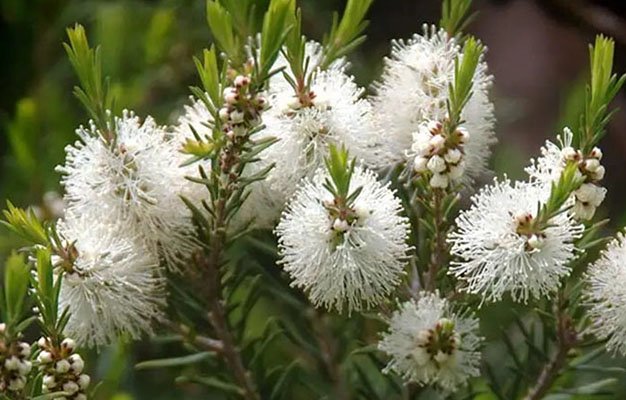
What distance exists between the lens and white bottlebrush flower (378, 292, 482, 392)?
1.71 ft

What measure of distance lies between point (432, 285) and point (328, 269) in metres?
0.07

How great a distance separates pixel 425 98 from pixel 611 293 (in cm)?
14

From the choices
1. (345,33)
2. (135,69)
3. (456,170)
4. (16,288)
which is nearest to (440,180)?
(456,170)

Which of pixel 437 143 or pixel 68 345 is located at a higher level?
pixel 437 143

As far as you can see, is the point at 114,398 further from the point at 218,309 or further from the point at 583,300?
the point at 583,300

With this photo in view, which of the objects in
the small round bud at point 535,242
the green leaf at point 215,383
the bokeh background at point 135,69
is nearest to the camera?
the small round bud at point 535,242

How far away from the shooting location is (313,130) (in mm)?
539

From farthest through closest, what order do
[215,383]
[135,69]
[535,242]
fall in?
[135,69] < [215,383] < [535,242]

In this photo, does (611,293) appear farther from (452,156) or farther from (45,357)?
(45,357)

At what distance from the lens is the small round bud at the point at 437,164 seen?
50 cm

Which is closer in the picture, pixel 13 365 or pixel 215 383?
pixel 13 365

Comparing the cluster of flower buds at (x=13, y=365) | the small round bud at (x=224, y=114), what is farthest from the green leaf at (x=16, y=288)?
the small round bud at (x=224, y=114)

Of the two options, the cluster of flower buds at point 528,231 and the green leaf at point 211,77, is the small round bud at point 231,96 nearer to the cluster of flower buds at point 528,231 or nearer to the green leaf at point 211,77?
the green leaf at point 211,77

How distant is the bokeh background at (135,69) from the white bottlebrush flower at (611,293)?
0.29 m
